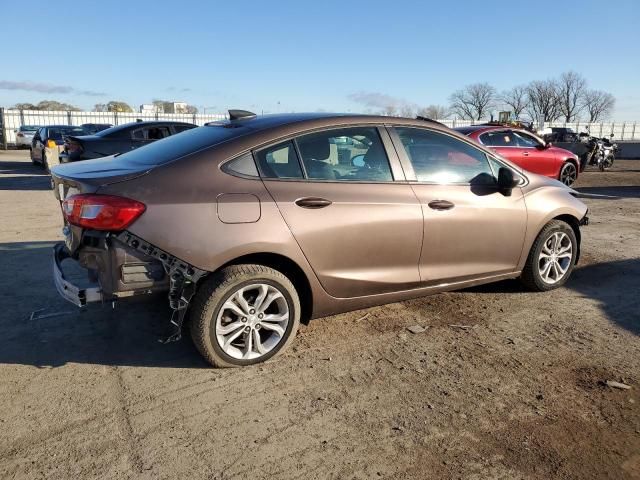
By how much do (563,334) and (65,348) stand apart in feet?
12.6

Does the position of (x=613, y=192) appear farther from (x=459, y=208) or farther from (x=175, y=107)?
(x=175, y=107)

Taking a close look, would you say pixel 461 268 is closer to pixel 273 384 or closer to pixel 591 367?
pixel 591 367

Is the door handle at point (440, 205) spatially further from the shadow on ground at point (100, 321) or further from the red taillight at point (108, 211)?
the red taillight at point (108, 211)

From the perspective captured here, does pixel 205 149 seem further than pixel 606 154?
No

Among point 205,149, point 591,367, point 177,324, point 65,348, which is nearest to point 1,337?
point 65,348

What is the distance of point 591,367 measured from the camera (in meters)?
3.71

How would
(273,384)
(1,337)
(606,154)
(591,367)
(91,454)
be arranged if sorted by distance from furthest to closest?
(606,154)
(1,337)
(591,367)
(273,384)
(91,454)

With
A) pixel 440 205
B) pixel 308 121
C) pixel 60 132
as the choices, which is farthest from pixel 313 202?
pixel 60 132

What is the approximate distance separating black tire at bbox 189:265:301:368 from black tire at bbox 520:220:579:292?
2609 millimetres

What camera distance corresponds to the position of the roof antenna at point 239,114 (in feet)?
14.4

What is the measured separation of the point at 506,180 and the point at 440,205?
2.52ft

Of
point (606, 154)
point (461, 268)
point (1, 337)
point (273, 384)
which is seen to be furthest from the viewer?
point (606, 154)

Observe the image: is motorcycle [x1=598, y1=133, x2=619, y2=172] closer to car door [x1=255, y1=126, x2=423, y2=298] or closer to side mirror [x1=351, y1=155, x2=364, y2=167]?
car door [x1=255, y1=126, x2=423, y2=298]

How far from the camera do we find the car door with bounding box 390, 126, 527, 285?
4.23 metres
